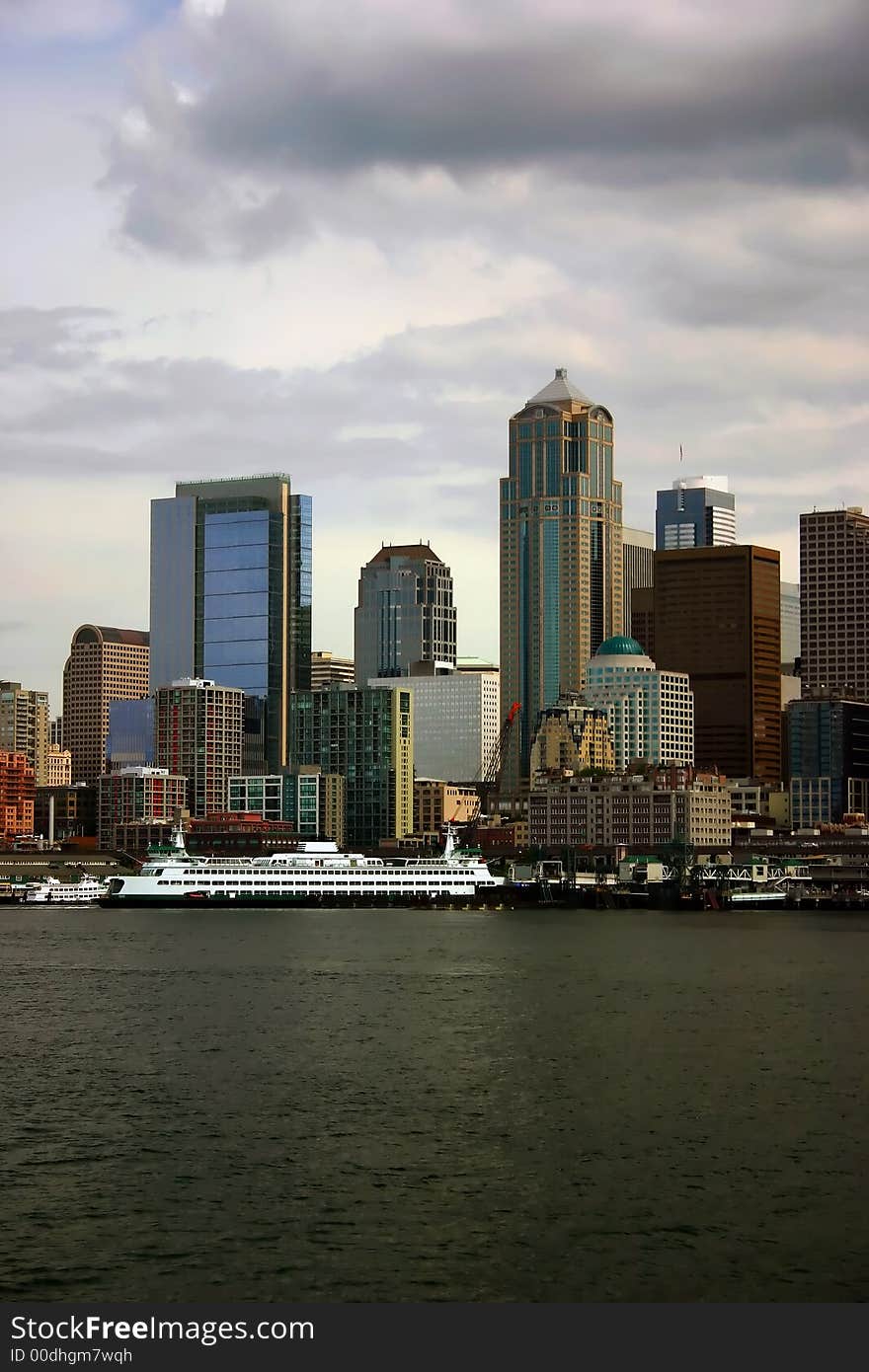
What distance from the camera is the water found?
52375 millimetres

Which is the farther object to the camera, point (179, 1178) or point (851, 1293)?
point (179, 1178)

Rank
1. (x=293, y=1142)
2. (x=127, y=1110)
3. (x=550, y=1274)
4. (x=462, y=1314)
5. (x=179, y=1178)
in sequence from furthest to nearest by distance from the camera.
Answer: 1. (x=127, y=1110)
2. (x=293, y=1142)
3. (x=179, y=1178)
4. (x=550, y=1274)
5. (x=462, y=1314)

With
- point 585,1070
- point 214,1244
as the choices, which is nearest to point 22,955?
point 585,1070

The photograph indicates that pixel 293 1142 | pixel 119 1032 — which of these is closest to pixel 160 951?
pixel 119 1032

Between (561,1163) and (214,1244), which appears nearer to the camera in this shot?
(214,1244)

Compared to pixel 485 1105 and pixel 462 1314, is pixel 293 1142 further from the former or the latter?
pixel 462 1314

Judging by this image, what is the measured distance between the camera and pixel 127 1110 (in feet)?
246

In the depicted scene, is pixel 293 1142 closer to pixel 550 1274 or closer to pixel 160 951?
pixel 550 1274

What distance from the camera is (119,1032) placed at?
3939 inches

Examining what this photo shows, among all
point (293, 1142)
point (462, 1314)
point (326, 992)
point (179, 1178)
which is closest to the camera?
point (462, 1314)

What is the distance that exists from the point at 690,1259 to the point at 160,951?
117 meters

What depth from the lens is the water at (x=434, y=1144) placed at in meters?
52.4

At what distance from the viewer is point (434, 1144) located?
6894 cm

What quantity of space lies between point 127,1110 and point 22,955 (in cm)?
8819
